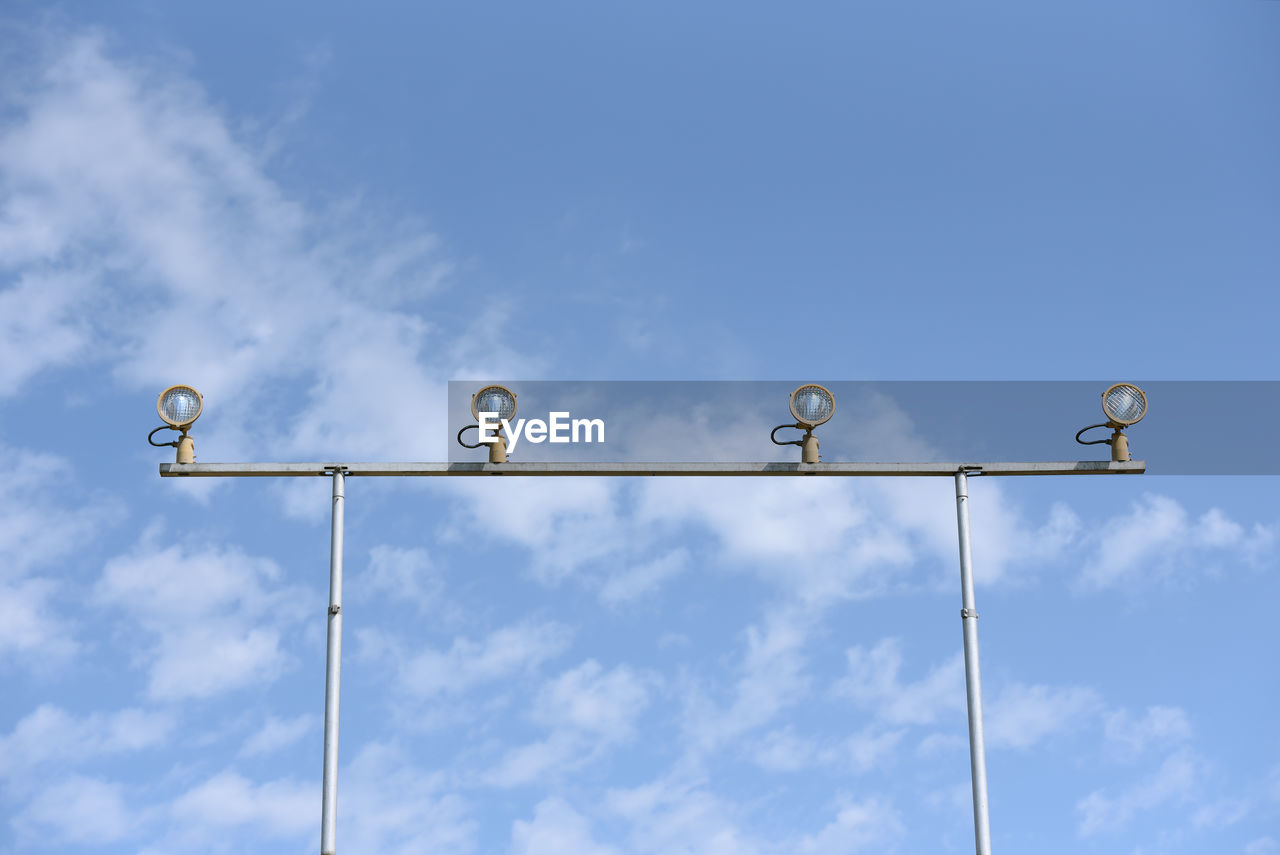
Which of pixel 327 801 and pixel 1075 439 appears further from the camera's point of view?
pixel 1075 439

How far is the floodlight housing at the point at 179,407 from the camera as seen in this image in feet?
86.7

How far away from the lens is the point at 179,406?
26.5 metres

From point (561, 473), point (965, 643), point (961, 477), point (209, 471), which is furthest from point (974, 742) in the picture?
point (209, 471)

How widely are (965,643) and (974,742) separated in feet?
4.56

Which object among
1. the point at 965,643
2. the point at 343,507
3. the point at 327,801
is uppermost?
the point at 343,507

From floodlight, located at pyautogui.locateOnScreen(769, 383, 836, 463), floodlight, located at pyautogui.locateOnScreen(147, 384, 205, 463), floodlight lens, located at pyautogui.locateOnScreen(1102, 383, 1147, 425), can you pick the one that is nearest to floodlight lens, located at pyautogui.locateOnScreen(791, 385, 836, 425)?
floodlight, located at pyautogui.locateOnScreen(769, 383, 836, 463)

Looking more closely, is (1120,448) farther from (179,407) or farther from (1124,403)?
(179,407)

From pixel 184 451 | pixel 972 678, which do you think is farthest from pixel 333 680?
pixel 972 678

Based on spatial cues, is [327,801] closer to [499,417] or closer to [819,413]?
[499,417]

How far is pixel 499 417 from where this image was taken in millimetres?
26438

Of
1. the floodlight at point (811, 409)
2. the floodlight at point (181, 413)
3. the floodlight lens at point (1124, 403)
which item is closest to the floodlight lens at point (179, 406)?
the floodlight at point (181, 413)

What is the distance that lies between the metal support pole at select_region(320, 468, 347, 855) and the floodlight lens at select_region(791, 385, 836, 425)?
662cm

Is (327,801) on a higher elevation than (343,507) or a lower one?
lower

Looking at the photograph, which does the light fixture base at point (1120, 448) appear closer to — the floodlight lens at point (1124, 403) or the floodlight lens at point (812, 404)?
the floodlight lens at point (1124, 403)
